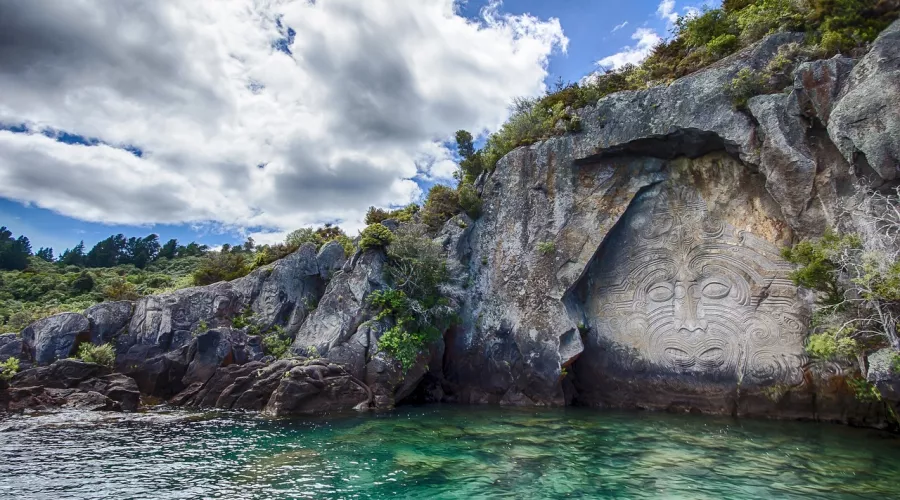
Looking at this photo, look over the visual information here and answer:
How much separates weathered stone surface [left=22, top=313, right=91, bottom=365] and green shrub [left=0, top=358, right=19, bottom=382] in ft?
3.27

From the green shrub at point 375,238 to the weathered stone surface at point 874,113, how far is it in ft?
57.0

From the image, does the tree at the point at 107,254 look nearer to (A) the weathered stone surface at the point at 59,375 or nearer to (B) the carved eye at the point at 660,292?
(A) the weathered stone surface at the point at 59,375

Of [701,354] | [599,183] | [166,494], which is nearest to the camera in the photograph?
[166,494]

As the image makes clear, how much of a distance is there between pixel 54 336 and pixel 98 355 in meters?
2.62

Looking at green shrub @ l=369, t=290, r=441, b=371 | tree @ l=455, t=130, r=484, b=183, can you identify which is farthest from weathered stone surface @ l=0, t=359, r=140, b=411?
tree @ l=455, t=130, r=484, b=183

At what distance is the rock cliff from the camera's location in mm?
15773

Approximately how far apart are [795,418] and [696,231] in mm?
7463

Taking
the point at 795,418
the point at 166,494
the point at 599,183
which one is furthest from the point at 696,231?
the point at 166,494

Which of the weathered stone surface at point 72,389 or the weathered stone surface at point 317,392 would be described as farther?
the weathered stone surface at point 72,389

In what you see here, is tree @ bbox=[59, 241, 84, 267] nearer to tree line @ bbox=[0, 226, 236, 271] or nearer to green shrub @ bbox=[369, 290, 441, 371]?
tree line @ bbox=[0, 226, 236, 271]

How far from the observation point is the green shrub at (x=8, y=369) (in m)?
19.5

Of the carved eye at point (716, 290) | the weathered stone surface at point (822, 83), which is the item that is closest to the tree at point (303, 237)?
the carved eye at point (716, 290)

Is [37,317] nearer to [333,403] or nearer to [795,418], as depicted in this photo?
[333,403]

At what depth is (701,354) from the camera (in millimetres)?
17984
